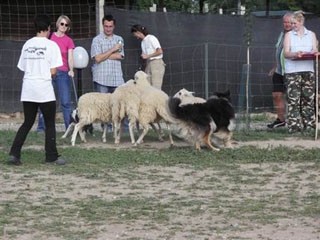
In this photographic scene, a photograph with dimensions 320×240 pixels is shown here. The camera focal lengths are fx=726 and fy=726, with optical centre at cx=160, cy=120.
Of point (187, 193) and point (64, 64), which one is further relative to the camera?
point (64, 64)

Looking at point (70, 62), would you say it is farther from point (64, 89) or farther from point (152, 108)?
point (152, 108)

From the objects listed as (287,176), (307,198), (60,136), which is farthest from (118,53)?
(307,198)

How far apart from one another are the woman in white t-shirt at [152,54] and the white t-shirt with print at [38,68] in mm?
3560

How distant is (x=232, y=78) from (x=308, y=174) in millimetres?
6826

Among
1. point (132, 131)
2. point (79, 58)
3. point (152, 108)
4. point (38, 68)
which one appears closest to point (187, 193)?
point (38, 68)

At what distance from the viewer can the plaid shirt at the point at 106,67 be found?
1128 cm

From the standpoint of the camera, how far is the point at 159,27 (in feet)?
47.0

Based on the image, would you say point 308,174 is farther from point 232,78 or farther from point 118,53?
point 232,78

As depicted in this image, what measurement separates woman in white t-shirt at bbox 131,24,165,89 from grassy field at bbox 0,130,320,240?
2.39 metres

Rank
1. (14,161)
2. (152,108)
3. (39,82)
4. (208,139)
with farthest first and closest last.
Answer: (152,108)
(208,139)
(14,161)
(39,82)

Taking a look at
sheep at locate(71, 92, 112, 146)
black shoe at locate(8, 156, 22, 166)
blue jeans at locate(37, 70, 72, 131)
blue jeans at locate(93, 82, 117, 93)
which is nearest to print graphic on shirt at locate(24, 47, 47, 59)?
black shoe at locate(8, 156, 22, 166)

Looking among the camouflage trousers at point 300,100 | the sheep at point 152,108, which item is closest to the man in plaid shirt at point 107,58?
the sheep at point 152,108

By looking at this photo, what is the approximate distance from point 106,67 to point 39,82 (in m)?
2.84

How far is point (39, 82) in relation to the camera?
855 centimetres
